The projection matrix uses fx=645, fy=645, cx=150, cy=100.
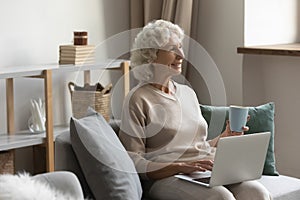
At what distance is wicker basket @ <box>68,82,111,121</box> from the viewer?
3.60 meters

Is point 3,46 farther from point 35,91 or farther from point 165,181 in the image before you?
point 165,181

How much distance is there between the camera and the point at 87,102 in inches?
142

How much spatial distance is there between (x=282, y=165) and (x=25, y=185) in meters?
2.35

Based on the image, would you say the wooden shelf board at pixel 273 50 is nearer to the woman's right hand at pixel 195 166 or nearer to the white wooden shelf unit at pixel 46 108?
the white wooden shelf unit at pixel 46 108

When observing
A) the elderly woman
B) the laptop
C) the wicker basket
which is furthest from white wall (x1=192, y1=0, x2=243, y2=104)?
the laptop

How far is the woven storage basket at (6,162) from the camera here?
334 centimetres

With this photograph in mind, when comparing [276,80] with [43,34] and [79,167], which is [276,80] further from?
[79,167]

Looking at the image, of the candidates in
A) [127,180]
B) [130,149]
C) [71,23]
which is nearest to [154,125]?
[130,149]

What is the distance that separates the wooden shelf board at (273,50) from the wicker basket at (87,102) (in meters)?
0.87

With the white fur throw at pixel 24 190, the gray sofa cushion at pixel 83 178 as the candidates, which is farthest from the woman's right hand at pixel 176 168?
the white fur throw at pixel 24 190

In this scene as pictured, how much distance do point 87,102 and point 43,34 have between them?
0.47 m

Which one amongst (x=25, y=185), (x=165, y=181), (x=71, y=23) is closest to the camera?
(x=25, y=185)

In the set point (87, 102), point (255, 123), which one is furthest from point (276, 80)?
point (87, 102)

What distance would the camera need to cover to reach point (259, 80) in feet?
13.0
